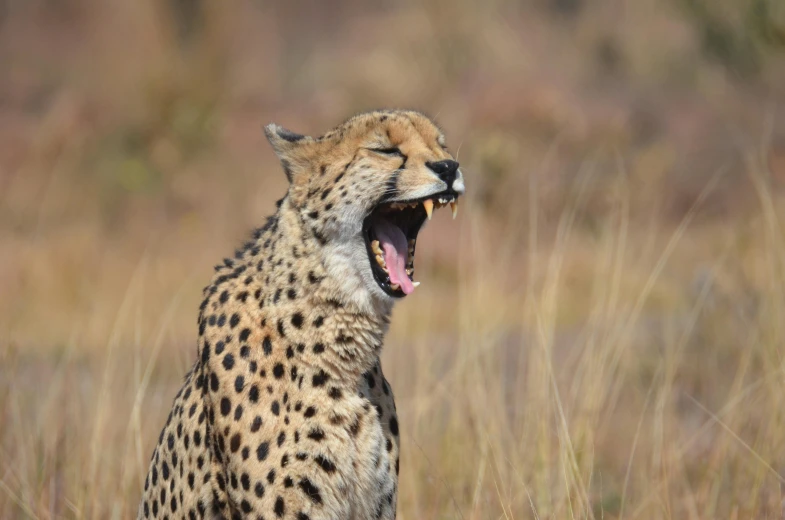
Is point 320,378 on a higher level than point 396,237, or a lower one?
lower

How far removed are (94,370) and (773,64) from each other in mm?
9466

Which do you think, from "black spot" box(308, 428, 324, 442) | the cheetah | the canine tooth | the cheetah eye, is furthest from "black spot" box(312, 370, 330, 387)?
the cheetah eye

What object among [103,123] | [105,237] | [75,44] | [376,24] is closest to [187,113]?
[103,123]

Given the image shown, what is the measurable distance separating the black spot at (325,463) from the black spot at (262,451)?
13 centimetres

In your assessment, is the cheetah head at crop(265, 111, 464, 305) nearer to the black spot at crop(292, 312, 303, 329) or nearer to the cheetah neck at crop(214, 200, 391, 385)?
the cheetah neck at crop(214, 200, 391, 385)

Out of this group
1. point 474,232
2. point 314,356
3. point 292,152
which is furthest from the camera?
point 474,232

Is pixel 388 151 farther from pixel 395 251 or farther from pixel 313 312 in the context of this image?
pixel 313 312

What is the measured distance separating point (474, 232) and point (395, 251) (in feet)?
4.36

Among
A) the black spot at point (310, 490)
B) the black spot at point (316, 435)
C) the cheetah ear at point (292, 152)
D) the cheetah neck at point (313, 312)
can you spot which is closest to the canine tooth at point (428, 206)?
the cheetah neck at point (313, 312)

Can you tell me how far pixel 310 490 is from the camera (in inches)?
106

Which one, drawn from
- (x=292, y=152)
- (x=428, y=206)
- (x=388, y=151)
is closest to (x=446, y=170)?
(x=428, y=206)

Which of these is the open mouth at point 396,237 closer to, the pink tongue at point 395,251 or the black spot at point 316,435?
the pink tongue at point 395,251

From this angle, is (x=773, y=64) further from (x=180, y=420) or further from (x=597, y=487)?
(x=180, y=420)

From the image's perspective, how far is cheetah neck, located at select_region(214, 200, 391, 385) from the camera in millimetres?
2811
